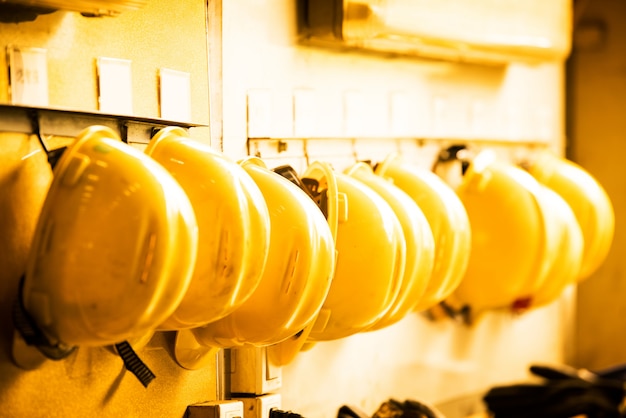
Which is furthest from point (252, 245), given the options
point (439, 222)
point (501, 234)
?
point (501, 234)

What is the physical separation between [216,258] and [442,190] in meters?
0.70

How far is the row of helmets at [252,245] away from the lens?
3.61ft

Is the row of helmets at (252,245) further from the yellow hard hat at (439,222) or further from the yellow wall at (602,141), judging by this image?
the yellow wall at (602,141)

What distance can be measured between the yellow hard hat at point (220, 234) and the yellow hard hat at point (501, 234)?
0.87 meters

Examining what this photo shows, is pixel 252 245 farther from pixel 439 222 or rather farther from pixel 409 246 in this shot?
pixel 439 222

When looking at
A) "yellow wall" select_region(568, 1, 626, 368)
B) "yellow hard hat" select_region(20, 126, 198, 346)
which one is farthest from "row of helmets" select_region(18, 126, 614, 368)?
"yellow wall" select_region(568, 1, 626, 368)

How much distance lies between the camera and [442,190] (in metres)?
1.81

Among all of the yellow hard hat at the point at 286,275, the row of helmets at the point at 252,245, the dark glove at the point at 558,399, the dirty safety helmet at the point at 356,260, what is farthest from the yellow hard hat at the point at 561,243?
the yellow hard hat at the point at 286,275

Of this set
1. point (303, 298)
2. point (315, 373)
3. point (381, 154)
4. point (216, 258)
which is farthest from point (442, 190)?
point (216, 258)

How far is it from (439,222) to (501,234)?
31 cm

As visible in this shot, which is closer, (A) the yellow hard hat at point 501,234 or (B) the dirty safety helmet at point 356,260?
(B) the dirty safety helmet at point 356,260

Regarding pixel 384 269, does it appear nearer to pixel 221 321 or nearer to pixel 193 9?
pixel 221 321

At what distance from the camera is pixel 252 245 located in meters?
1.25

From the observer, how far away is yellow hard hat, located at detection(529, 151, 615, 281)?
2.26m
